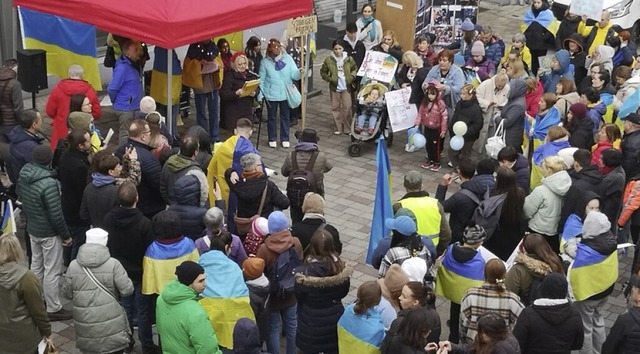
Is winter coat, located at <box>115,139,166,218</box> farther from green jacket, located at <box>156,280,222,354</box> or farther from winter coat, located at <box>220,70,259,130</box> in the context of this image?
winter coat, located at <box>220,70,259,130</box>

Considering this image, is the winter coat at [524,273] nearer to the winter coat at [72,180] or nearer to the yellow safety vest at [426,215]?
the yellow safety vest at [426,215]

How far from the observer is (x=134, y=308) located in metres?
8.64

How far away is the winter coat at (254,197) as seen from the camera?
9.07 meters

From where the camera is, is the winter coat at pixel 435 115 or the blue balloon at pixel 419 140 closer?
the winter coat at pixel 435 115

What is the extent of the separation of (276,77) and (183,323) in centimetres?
728

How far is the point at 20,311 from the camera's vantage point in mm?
7293

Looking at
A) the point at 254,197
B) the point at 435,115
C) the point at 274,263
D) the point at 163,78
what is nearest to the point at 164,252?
→ the point at 274,263

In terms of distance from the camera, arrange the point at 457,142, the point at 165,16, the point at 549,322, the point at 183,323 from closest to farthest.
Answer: the point at 183,323 < the point at 549,322 < the point at 165,16 < the point at 457,142

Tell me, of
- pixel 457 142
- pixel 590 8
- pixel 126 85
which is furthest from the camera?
pixel 590 8

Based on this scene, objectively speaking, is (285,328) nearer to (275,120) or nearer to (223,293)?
(223,293)

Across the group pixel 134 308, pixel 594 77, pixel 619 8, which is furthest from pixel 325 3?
pixel 134 308

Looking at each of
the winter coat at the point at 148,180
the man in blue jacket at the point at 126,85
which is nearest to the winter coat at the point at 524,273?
the winter coat at the point at 148,180

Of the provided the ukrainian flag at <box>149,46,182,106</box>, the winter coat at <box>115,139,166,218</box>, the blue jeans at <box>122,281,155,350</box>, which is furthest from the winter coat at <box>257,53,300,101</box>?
the blue jeans at <box>122,281,155,350</box>

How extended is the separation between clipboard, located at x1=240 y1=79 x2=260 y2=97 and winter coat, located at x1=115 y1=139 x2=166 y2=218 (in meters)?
3.99
